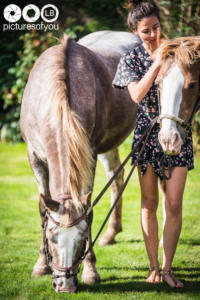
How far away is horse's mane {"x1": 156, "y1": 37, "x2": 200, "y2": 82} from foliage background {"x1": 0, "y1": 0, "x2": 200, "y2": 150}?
522 cm

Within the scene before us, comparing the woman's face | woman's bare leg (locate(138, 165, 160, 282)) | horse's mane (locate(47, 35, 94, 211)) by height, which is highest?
the woman's face

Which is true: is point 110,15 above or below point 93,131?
above

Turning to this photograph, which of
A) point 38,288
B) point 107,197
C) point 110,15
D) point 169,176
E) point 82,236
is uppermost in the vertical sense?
point 110,15

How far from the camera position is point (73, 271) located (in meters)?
2.73

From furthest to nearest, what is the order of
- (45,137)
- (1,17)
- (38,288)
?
1. (1,17)
2. (38,288)
3. (45,137)

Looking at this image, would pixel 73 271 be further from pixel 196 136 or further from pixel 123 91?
pixel 196 136

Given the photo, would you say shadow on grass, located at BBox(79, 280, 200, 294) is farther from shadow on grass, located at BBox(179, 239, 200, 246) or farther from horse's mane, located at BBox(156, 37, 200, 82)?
horse's mane, located at BBox(156, 37, 200, 82)

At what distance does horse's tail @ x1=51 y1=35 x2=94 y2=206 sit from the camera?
2.77 meters

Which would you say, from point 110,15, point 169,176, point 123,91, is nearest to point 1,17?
point 110,15

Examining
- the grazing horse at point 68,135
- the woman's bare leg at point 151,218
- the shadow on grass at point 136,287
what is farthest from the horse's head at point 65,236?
the woman's bare leg at point 151,218

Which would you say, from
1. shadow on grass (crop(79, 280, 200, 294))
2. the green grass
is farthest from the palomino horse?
the green grass

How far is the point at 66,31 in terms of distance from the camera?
976 centimetres

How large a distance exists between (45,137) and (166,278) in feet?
4.63

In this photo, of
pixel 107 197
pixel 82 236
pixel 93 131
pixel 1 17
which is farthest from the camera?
pixel 1 17
